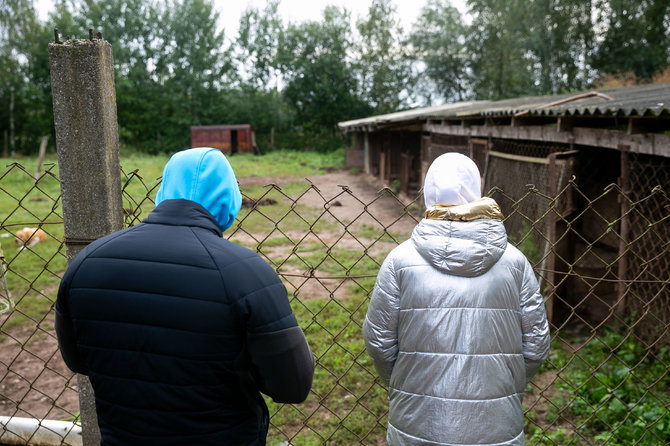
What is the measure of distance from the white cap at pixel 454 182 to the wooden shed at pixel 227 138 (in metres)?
28.4

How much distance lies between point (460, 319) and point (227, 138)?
28.9 metres

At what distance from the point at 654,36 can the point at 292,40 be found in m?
20.4

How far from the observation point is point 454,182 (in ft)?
5.66

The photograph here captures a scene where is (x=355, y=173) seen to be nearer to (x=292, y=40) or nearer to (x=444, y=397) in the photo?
(x=292, y=40)

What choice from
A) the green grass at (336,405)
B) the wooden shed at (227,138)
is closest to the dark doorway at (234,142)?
the wooden shed at (227,138)

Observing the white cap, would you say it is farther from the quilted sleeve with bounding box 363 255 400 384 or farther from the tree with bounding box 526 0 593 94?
the tree with bounding box 526 0 593 94

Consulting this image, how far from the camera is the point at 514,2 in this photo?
3053 centimetres

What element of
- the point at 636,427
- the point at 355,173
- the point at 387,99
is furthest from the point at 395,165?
the point at 387,99

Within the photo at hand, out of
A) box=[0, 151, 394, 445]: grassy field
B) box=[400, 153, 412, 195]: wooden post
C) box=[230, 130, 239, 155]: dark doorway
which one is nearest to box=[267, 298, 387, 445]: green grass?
box=[0, 151, 394, 445]: grassy field

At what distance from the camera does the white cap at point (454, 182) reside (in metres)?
1.73

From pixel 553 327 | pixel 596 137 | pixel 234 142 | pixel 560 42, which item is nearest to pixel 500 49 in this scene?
pixel 560 42

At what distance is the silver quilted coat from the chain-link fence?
328mm

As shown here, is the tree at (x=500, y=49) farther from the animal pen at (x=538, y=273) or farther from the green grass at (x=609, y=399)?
the green grass at (x=609, y=399)

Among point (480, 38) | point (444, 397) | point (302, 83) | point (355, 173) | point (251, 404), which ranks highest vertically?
point (480, 38)
